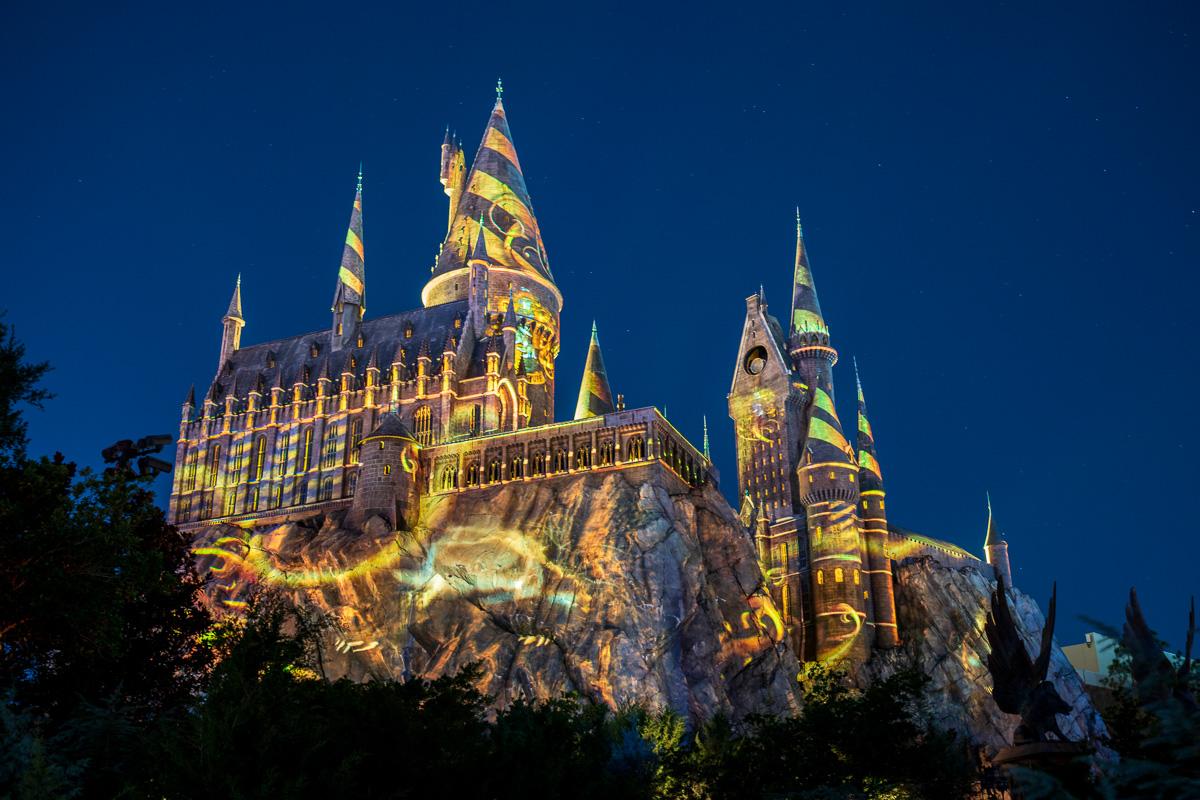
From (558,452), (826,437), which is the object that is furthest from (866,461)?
(558,452)

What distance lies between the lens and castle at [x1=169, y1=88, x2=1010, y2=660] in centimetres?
6850

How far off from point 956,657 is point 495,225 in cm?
4834

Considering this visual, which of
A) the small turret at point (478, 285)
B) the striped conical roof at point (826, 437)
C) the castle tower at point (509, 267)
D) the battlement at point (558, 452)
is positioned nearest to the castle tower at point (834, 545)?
the striped conical roof at point (826, 437)

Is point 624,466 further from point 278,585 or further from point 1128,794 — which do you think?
point 1128,794

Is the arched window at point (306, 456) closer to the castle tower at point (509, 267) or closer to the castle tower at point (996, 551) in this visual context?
the castle tower at point (509, 267)

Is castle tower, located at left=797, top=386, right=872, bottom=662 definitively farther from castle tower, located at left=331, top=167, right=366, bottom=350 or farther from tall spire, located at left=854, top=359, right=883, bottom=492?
castle tower, located at left=331, top=167, right=366, bottom=350

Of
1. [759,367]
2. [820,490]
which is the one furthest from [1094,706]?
[759,367]

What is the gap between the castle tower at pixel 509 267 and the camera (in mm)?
84688

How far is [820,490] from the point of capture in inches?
3263

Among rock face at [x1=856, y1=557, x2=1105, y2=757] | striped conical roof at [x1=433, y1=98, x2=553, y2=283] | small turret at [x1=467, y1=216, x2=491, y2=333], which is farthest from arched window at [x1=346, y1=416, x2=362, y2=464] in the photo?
rock face at [x1=856, y1=557, x2=1105, y2=757]

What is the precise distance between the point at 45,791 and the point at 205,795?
2.86 meters

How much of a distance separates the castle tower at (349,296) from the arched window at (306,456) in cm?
822

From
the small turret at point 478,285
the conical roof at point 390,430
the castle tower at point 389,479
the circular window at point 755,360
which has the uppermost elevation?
the circular window at point 755,360

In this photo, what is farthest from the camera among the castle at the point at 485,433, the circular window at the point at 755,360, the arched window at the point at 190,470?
the circular window at the point at 755,360
